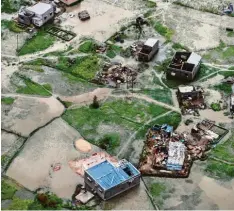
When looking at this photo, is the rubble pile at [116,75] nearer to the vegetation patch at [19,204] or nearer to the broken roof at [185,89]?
the broken roof at [185,89]

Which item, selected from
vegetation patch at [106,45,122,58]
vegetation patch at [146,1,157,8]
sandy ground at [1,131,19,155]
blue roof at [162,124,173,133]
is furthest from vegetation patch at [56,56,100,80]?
vegetation patch at [146,1,157,8]

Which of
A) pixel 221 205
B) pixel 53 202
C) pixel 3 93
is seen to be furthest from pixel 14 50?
pixel 221 205

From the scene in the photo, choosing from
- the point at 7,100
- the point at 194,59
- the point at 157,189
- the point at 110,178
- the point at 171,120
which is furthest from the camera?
the point at 194,59

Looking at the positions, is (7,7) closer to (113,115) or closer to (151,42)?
(151,42)

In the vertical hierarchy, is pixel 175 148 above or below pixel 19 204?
above

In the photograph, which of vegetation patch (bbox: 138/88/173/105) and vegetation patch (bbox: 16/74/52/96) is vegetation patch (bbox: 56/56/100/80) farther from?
vegetation patch (bbox: 138/88/173/105)

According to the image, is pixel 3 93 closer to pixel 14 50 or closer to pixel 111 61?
pixel 14 50

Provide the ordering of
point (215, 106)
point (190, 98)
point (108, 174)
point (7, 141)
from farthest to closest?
point (190, 98) → point (215, 106) → point (7, 141) → point (108, 174)

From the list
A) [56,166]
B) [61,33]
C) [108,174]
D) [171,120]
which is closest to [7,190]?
[56,166]
